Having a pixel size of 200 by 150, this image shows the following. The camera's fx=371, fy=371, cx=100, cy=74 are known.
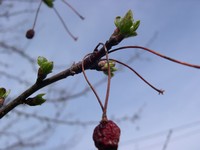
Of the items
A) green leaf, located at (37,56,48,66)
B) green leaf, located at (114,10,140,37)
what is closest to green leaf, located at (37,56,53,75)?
green leaf, located at (37,56,48,66)

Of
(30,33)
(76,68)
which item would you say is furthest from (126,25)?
(30,33)

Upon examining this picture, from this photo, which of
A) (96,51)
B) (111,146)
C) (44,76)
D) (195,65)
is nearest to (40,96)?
(44,76)

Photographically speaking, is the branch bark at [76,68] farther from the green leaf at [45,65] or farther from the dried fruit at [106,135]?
the dried fruit at [106,135]

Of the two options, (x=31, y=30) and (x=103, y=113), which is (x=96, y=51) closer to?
(x=103, y=113)

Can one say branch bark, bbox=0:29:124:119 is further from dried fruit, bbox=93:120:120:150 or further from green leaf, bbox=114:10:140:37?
dried fruit, bbox=93:120:120:150

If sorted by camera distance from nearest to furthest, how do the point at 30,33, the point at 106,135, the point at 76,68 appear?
1. the point at 106,135
2. the point at 76,68
3. the point at 30,33

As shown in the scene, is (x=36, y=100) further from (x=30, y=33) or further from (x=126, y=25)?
(x=30, y=33)

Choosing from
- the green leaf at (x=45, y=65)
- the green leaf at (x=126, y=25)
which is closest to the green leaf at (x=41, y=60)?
the green leaf at (x=45, y=65)
